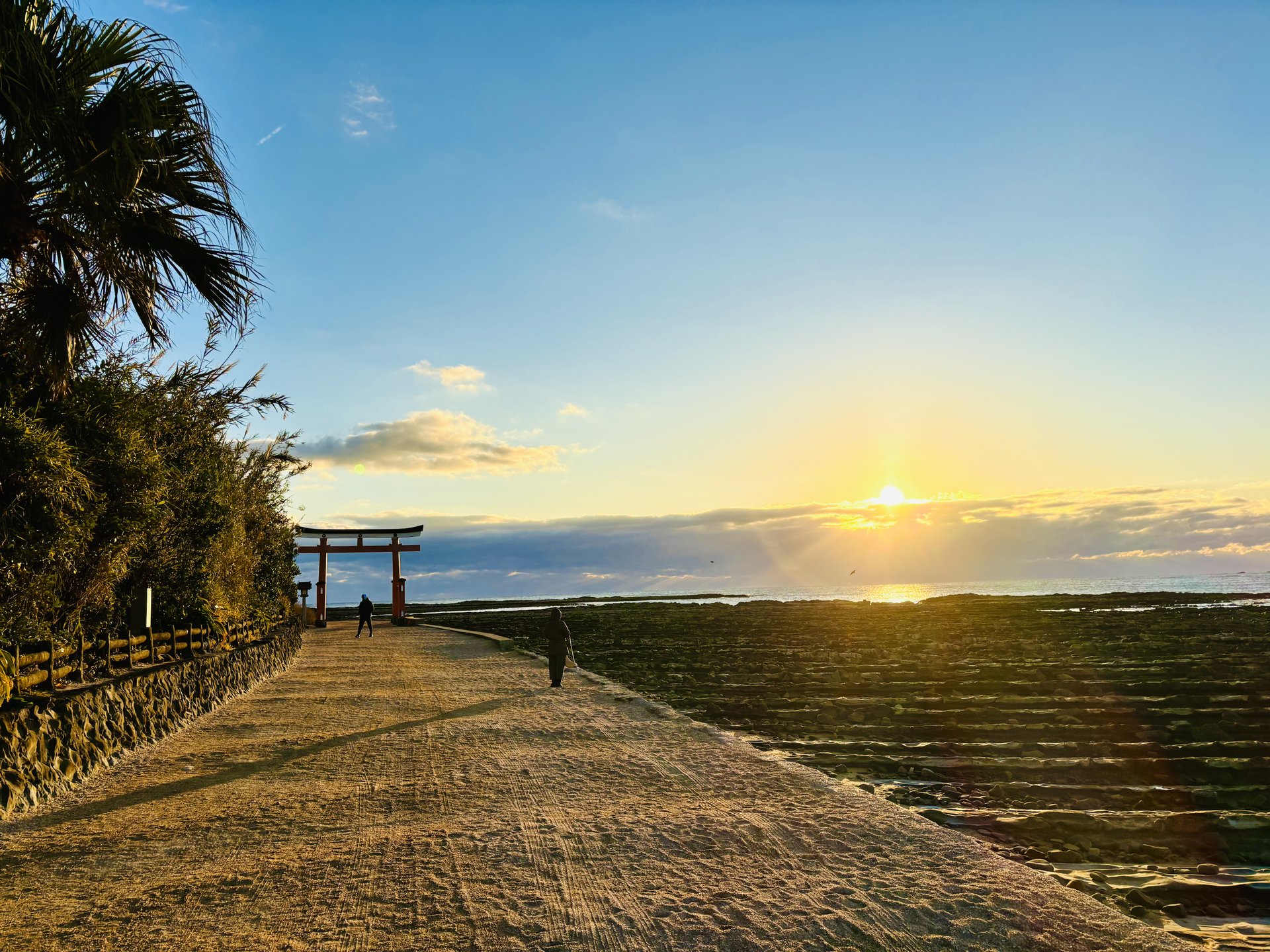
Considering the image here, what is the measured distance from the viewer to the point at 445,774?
7457mm

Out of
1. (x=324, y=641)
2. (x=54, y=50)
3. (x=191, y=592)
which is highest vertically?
(x=54, y=50)

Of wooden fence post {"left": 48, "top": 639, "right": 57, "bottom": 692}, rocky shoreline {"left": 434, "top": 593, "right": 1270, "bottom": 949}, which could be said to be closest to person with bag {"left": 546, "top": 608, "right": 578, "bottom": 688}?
rocky shoreline {"left": 434, "top": 593, "right": 1270, "bottom": 949}

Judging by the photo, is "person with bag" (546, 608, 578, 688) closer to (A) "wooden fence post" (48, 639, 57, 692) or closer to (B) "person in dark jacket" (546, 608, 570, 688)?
(B) "person in dark jacket" (546, 608, 570, 688)

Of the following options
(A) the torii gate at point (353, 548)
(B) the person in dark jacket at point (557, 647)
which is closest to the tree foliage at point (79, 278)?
(B) the person in dark jacket at point (557, 647)

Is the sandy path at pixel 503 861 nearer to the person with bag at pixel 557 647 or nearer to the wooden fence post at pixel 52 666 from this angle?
the wooden fence post at pixel 52 666

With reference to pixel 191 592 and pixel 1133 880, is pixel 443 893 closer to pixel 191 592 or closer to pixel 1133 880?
pixel 1133 880

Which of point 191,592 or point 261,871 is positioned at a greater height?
point 191,592

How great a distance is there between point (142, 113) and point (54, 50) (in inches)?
26.5

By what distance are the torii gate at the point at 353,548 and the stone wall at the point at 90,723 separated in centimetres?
2613

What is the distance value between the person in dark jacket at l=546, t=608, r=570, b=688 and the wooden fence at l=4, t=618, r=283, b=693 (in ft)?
18.6

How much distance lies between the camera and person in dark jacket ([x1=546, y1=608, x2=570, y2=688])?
14.4 m

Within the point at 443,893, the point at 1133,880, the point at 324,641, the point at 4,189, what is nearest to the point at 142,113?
the point at 4,189

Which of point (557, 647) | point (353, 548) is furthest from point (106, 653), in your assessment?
point (353, 548)

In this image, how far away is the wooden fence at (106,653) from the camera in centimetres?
736
